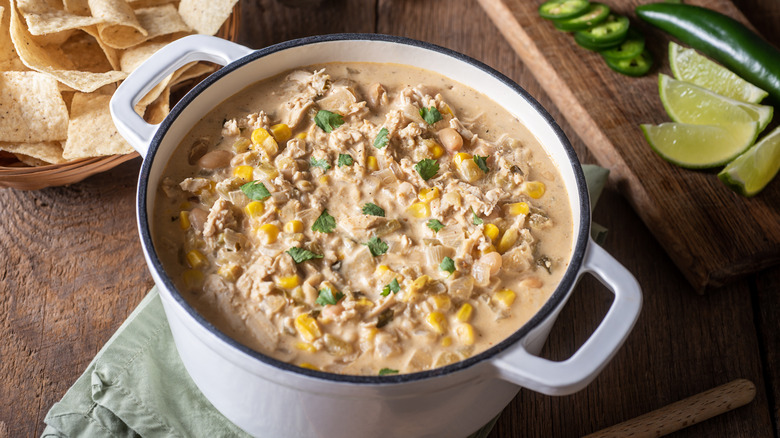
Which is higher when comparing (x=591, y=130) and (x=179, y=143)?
(x=179, y=143)

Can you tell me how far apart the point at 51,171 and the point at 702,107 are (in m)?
3.65

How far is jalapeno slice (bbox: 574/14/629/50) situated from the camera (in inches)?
186

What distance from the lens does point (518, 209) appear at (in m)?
3.17

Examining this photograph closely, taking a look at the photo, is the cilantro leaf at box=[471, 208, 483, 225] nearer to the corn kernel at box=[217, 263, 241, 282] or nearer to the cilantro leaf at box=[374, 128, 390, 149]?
the cilantro leaf at box=[374, 128, 390, 149]

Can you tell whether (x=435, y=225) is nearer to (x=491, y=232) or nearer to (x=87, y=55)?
(x=491, y=232)

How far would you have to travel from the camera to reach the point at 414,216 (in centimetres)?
314

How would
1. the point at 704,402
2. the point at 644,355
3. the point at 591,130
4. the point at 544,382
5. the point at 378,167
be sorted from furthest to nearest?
1. the point at 591,130
2. the point at 644,355
3. the point at 704,402
4. the point at 378,167
5. the point at 544,382

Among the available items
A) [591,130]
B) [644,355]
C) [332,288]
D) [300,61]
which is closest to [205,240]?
[332,288]

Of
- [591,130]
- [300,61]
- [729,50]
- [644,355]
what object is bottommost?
[644,355]

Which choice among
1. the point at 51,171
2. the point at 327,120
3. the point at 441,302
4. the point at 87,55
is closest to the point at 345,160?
the point at 327,120

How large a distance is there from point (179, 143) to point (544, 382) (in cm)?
192

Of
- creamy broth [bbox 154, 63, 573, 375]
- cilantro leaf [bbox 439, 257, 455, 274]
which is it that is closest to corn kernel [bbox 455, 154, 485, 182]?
creamy broth [bbox 154, 63, 573, 375]

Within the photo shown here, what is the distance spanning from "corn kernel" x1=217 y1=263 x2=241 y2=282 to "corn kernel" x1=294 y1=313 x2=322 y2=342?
33 cm

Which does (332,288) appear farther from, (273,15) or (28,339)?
(273,15)
